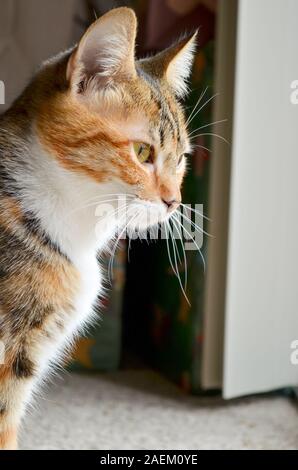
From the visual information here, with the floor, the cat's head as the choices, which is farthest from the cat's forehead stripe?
the floor

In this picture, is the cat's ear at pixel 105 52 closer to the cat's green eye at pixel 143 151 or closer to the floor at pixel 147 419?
the cat's green eye at pixel 143 151

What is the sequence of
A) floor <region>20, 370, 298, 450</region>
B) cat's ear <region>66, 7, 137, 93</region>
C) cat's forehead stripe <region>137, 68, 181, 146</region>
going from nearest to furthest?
cat's ear <region>66, 7, 137, 93</region> → cat's forehead stripe <region>137, 68, 181, 146</region> → floor <region>20, 370, 298, 450</region>

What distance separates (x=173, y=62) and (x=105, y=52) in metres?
0.20

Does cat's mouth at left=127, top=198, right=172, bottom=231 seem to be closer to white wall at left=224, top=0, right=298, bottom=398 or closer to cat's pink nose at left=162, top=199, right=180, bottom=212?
cat's pink nose at left=162, top=199, right=180, bottom=212

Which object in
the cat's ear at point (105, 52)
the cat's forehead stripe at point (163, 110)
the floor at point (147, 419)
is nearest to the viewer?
the cat's ear at point (105, 52)

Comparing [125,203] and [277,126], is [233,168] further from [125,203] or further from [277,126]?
[125,203]

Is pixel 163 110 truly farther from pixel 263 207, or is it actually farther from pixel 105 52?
pixel 263 207

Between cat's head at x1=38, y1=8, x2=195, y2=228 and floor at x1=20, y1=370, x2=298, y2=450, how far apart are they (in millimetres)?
499

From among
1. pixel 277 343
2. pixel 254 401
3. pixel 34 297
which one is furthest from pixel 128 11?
pixel 254 401

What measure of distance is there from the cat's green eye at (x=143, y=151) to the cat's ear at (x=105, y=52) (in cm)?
10

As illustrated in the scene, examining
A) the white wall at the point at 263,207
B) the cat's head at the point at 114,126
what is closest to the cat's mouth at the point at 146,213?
the cat's head at the point at 114,126

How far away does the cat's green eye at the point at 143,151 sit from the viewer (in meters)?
0.85

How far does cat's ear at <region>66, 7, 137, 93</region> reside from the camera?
0.78 metres

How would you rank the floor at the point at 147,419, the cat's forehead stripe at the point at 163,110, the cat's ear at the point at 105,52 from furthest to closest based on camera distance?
the floor at the point at 147,419 → the cat's forehead stripe at the point at 163,110 → the cat's ear at the point at 105,52
